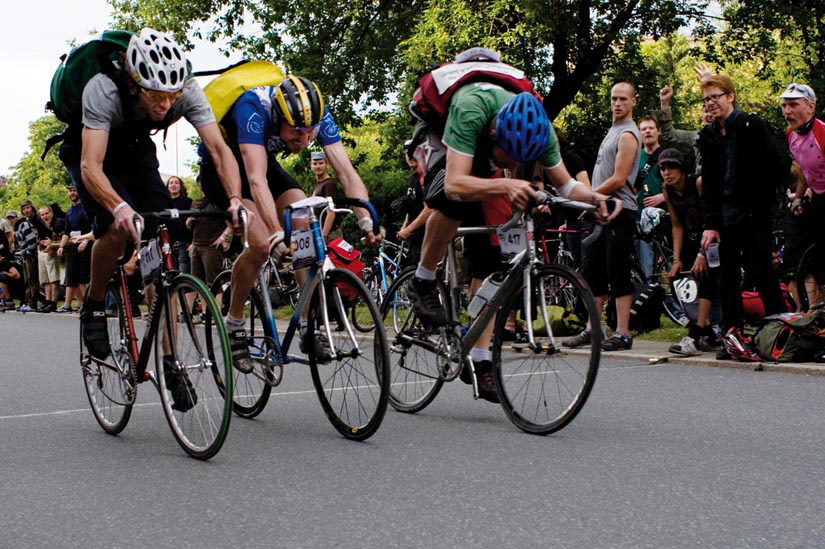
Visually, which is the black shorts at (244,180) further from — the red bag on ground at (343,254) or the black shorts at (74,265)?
the black shorts at (74,265)

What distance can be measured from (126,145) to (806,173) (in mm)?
5485

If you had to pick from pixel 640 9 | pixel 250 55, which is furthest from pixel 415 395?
pixel 250 55

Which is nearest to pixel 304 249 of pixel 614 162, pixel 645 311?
pixel 614 162

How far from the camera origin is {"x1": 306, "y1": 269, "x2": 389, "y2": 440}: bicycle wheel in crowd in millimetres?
5273

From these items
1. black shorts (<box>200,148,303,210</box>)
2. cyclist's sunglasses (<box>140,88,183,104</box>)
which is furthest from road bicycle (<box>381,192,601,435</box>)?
cyclist's sunglasses (<box>140,88,183,104</box>)

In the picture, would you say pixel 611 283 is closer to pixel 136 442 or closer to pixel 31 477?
pixel 136 442

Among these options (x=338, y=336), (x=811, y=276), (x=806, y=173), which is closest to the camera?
(x=338, y=336)

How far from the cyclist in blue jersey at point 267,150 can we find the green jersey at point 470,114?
548 millimetres

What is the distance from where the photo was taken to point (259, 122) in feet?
18.7

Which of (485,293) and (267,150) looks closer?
(485,293)

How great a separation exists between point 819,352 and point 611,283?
74.2 inches

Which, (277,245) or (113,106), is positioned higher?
(113,106)

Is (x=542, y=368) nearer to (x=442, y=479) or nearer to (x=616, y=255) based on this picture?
(x=442, y=479)

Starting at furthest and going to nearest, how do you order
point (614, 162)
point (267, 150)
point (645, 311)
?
1. point (645, 311)
2. point (614, 162)
3. point (267, 150)
